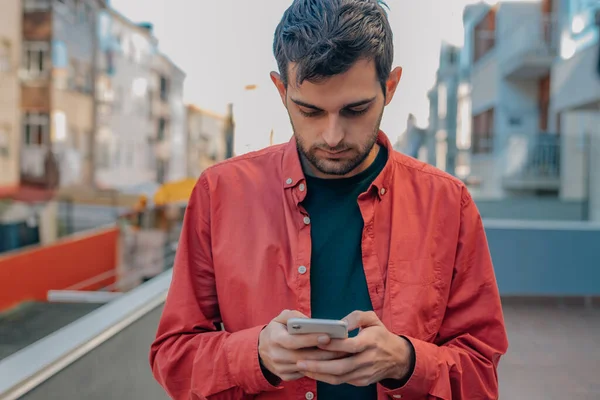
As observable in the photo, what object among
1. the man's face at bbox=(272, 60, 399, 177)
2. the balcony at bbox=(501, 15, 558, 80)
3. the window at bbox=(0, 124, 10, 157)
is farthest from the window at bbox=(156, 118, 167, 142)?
the man's face at bbox=(272, 60, 399, 177)

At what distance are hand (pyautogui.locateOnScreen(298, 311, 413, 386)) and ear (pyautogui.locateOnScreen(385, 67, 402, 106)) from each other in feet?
1.43

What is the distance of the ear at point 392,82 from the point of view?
1128 mm

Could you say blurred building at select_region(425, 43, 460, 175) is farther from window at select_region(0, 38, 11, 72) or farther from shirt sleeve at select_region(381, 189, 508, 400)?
shirt sleeve at select_region(381, 189, 508, 400)

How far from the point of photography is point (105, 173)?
46.2 ft

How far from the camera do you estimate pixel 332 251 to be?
1110 mm

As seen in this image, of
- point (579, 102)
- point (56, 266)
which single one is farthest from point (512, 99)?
point (56, 266)

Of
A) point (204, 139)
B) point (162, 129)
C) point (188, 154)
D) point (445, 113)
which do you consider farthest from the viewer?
point (162, 129)

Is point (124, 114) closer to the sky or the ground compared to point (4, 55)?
closer to the ground

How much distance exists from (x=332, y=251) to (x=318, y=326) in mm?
264

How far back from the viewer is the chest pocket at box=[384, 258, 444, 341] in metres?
1.05

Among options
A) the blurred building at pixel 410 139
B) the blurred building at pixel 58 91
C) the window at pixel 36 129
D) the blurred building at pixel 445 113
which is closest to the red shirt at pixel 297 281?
the blurred building at pixel 410 139

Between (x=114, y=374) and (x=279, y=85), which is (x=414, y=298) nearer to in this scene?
(x=279, y=85)

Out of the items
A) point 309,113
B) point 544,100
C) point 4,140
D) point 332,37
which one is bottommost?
point 309,113

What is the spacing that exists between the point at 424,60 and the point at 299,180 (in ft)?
5.84
